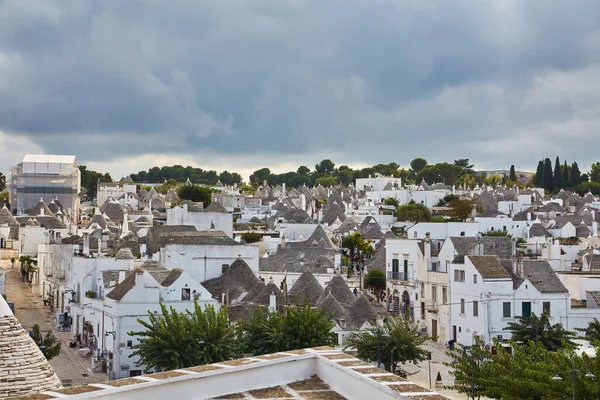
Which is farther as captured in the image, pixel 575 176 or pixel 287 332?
pixel 575 176

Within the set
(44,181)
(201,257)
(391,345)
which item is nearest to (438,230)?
(201,257)

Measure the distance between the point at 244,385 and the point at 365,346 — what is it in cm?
2837

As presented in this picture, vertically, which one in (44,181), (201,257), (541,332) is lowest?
(541,332)

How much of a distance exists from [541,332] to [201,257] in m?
25.9

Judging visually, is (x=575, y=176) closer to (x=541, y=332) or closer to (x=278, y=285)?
(x=278, y=285)

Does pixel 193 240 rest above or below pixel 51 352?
above

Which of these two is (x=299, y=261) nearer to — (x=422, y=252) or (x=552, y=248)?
(x=422, y=252)

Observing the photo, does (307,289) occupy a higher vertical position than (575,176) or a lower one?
lower

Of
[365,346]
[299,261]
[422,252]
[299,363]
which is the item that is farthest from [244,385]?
[299,261]

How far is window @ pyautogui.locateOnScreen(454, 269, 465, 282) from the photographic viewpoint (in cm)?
5201

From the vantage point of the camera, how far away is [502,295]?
49.2 m

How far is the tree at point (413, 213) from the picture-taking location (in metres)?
118

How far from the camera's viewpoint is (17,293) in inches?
2729

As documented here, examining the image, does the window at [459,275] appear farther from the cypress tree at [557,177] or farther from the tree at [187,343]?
the cypress tree at [557,177]
